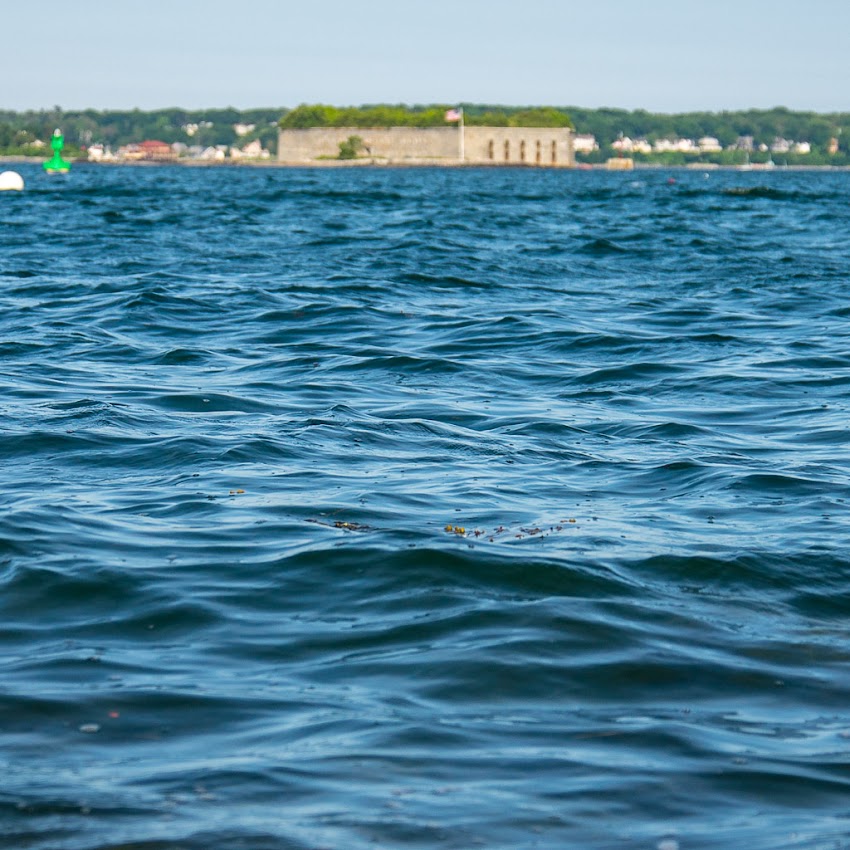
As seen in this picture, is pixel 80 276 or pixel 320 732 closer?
pixel 320 732

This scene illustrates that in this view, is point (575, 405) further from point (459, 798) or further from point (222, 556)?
point (459, 798)

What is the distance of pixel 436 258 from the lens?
60.9 feet

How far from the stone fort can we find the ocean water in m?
124

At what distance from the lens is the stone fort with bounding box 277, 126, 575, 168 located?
133000 millimetres

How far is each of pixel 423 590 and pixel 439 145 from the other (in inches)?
5212

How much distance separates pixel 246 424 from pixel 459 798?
4675mm

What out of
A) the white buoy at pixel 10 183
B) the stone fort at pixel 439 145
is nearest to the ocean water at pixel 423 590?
the white buoy at pixel 10 183

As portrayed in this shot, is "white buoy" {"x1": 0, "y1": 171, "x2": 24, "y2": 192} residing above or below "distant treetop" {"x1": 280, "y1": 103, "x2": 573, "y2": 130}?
below

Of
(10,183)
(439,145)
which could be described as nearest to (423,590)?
(10,183)

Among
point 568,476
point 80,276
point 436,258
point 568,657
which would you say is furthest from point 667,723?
point 436,258

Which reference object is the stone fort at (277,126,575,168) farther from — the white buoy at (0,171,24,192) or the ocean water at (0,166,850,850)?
the ocean water at (0,166,850,850)

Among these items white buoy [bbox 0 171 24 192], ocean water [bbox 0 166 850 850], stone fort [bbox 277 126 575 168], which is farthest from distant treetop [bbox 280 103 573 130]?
ocean water [bbox 0 166 850 850]

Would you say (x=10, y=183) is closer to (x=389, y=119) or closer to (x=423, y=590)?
(x=423, y=590)

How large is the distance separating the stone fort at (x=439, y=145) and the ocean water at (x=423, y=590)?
12417 cm
